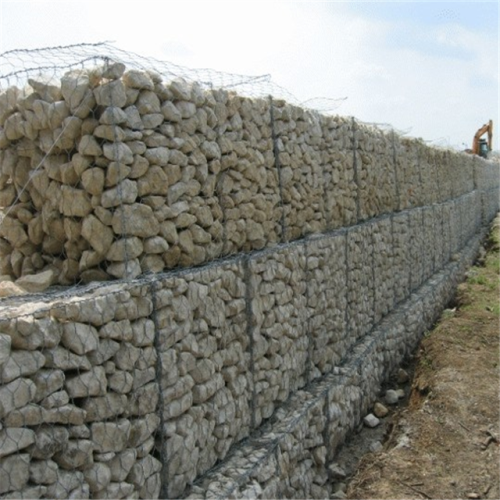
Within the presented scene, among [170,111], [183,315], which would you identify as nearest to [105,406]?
[183,315]

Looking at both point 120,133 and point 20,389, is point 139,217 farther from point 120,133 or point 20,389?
point 20,389

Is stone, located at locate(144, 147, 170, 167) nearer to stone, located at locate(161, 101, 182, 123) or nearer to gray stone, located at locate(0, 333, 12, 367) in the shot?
stone, located at locate(161, 101, 182, 123)

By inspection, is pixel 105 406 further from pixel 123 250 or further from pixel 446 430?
pixel 446 430

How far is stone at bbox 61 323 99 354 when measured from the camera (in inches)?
151

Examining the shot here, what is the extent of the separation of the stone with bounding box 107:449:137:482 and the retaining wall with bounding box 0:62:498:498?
0.01 m

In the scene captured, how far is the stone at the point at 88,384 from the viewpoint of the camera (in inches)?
151

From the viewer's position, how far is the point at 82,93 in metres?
4.50

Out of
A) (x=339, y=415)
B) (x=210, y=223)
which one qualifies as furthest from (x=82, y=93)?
(x=339, y=415)

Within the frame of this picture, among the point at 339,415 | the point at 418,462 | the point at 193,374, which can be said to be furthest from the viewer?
the point at 339,415

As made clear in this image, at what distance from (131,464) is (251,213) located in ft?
9.51

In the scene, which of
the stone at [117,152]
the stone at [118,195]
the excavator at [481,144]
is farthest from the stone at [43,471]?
the excavator at [481,144]

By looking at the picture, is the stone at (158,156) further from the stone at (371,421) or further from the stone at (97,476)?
the stone at (371,421)

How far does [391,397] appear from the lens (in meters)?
9.31

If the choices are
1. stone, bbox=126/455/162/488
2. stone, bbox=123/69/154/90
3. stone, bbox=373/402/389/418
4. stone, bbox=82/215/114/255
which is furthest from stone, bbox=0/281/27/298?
stone, bbox=373/402/389/418
